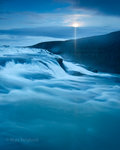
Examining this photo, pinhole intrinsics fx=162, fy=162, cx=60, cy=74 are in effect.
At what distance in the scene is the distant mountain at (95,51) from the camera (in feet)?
52.0

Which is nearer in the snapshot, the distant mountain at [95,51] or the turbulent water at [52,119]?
the turbulent water at [52,119]

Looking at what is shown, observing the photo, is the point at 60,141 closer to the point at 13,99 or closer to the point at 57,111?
the point at 57,111

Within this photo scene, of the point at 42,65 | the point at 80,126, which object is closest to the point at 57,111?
the point at 80,126

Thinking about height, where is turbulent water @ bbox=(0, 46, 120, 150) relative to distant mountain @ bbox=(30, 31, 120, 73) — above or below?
below

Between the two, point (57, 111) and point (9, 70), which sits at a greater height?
point (9, 70)

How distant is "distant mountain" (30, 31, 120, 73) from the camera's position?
15853 mm

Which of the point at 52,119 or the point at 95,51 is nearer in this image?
the point at 52,119

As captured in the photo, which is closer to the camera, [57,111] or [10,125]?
[10,125]

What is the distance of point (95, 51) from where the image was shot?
696 inches

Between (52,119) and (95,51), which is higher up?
(95,51)

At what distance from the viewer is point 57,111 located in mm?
3740

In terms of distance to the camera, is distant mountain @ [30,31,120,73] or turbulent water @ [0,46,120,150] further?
distant mountain @ [30,31,120,73]

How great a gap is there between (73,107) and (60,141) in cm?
152

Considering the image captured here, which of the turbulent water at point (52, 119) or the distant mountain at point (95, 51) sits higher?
the distant mountain at point (95, 51)
